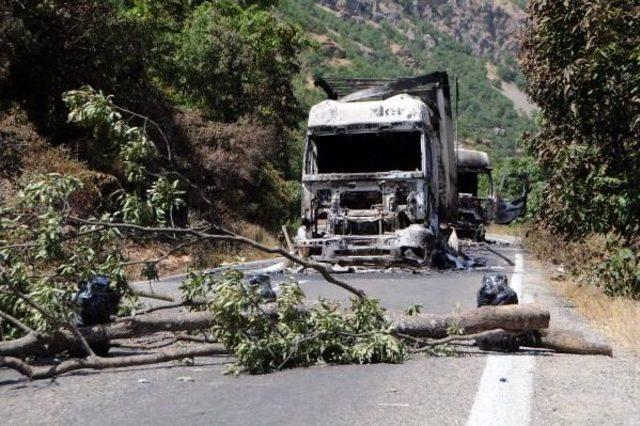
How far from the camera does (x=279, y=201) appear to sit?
31875mm

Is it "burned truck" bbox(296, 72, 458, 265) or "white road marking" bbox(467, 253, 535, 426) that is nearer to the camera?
"white road marking" bbox(467, 253, 535, 426)

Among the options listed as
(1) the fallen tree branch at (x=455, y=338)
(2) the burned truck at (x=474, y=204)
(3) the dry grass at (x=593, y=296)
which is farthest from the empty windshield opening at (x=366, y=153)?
(2) the burned truck at (x=474, y=204)

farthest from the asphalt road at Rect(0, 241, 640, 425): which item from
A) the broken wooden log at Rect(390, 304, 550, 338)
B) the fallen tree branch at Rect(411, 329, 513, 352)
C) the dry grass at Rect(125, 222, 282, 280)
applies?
the dry grass at Rect(125, 222, 282, 280)

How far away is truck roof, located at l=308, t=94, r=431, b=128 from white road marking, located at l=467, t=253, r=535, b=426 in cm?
992

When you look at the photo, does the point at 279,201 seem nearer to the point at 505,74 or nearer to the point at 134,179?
the point at 134,179

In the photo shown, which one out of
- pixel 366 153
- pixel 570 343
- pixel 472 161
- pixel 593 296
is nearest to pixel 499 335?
pixel 570 343

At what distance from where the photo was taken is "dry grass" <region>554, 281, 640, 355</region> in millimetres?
7949

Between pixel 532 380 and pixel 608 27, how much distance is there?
214 inches

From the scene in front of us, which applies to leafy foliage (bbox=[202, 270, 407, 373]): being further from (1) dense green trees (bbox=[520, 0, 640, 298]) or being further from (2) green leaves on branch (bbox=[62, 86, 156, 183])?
(1) dense green trees (bbox=[520, 0, 640, 298])

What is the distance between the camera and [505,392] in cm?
562

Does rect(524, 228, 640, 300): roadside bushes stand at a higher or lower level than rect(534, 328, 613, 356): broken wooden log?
higher

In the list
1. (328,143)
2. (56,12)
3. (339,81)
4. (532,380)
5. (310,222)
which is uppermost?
(56,12)

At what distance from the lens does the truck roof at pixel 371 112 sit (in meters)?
16.5

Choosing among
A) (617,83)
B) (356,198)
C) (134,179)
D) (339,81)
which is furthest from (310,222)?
(134,179)
